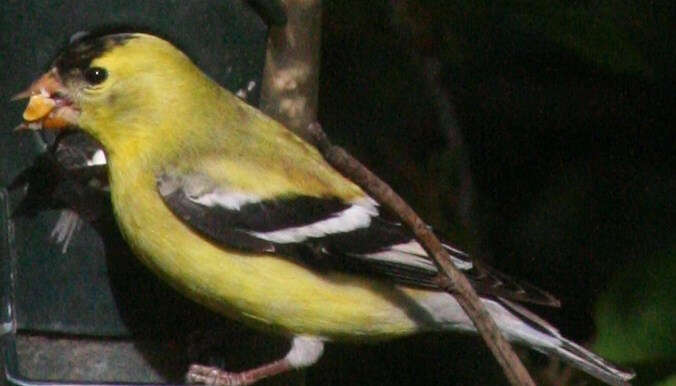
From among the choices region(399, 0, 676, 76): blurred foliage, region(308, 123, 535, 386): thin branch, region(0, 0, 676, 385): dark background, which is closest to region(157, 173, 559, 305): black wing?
region(308, 123, 535, 386): thin branch

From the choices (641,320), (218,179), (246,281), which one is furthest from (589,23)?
(246,281)

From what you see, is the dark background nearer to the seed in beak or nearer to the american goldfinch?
the american goldfinch

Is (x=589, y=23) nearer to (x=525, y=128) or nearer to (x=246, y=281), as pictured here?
(x=525, y=128)

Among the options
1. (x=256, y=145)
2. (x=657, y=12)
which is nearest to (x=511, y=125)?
(x=657, y=12)

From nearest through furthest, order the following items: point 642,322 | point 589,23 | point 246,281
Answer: point 246,281 < point 642,322 < point 589,23

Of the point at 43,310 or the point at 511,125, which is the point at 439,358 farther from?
the point at 43,310
